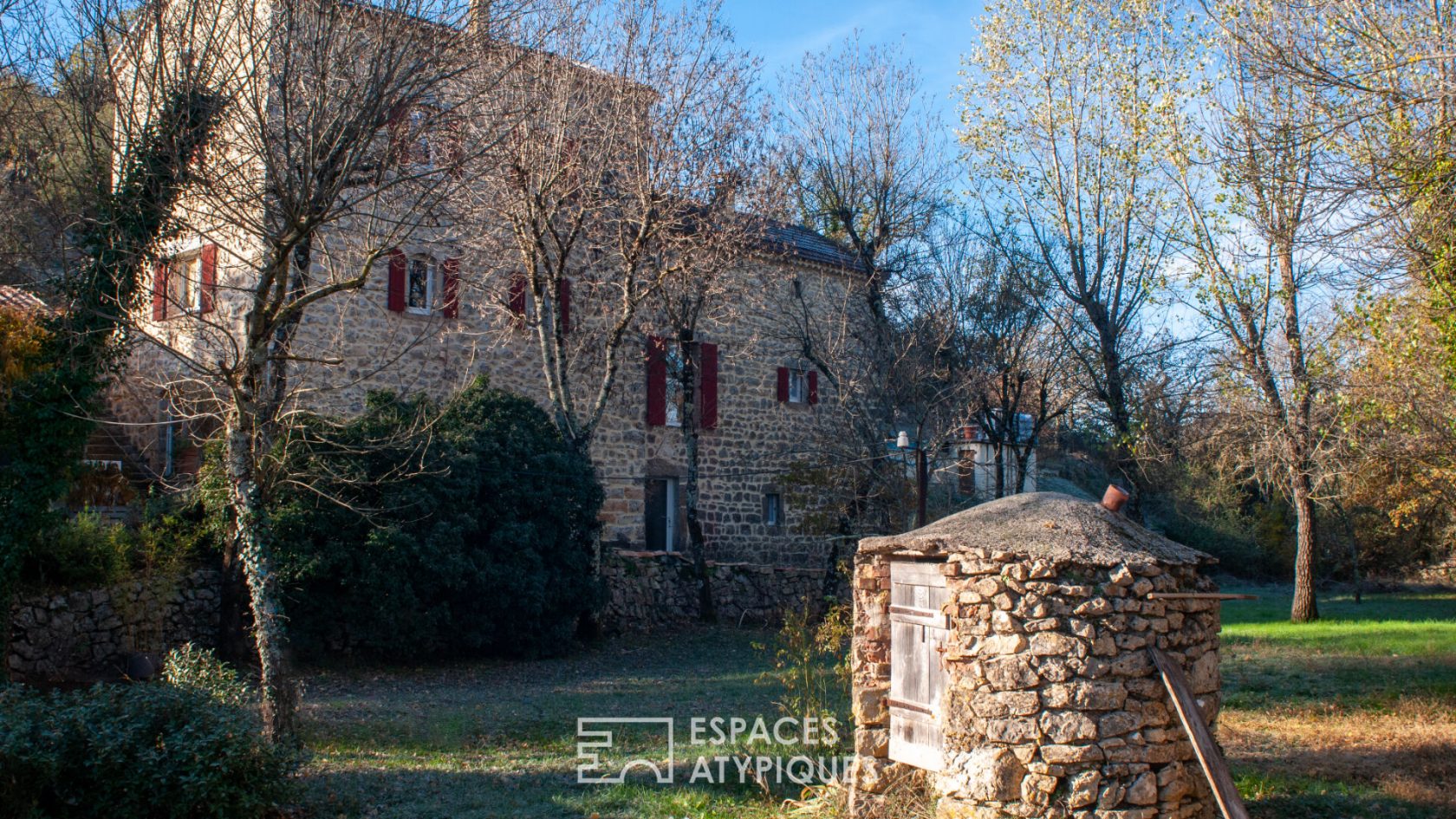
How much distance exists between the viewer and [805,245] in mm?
23219

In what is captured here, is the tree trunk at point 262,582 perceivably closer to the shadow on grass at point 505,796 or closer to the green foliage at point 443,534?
the shadow on grass at point 505,796

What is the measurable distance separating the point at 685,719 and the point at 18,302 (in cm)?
1142

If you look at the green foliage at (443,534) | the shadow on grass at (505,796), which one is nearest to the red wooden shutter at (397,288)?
the green foliage at (443,534)

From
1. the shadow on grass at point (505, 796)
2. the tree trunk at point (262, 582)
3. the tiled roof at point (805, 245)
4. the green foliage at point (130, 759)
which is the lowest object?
the shadow on grass at point (505, 796)

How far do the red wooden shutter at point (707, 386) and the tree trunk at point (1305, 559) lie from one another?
11288mm

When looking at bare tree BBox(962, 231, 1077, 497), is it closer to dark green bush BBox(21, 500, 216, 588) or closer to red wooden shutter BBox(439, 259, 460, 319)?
red wooden shutter BBox(439, 259, 460, 319)

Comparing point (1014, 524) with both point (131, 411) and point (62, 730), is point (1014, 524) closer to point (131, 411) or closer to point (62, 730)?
point (62, 730)

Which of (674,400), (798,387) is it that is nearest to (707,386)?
(674,400)

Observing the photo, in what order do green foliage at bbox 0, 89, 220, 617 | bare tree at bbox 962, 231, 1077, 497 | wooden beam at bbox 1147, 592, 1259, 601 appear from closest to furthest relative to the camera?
wooden beam at bbox 1147, 592, 1259, 601 → green foliage at bbox 0, 89, 220, 617 → bare tree at bbox 962, 231, 1077, 497

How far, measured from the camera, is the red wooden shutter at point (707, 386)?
22.2 metres

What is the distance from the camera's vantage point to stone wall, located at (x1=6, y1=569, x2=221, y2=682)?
12031 millimetres

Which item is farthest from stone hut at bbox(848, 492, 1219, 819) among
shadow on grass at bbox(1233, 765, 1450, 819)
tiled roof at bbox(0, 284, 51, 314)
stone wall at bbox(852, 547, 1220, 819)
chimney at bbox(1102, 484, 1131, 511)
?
tiled roof at bbox(0, 284, 51, 314)

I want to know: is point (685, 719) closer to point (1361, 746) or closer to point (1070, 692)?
point (1070, 692)

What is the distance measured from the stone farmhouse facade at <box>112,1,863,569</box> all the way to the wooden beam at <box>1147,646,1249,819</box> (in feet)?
36.3
